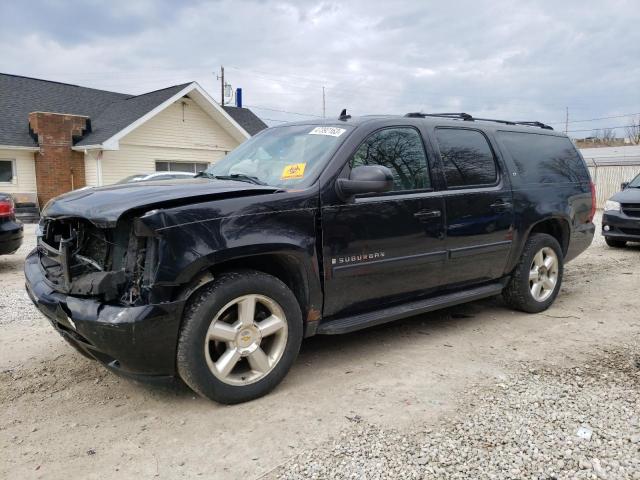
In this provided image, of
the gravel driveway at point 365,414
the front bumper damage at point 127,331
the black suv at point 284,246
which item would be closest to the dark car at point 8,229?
the gravel driveway at point 365,414

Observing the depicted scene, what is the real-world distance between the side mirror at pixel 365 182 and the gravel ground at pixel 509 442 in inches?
58.0

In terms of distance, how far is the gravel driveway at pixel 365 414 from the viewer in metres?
2.67

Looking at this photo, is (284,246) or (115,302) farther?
(284,246)

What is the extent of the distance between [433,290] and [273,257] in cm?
162

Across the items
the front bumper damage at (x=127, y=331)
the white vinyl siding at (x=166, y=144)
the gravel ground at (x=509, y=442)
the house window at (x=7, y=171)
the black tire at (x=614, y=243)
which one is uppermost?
the white vinyl siding at (x=166, y=144)

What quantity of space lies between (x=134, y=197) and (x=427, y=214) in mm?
2243

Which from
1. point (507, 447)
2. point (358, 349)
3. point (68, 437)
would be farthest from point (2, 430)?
point (507, 447)

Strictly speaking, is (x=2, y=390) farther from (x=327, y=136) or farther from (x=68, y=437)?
(x=327, y=136)

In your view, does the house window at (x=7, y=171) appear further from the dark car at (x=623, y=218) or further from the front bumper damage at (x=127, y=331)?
the dark car at (x=623, y=218)

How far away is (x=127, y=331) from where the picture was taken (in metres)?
2.86

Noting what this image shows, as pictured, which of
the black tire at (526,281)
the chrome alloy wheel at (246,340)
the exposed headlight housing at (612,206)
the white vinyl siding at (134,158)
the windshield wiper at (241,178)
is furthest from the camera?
the white vinyl siding at (134,158)

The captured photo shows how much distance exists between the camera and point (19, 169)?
60.6 ft

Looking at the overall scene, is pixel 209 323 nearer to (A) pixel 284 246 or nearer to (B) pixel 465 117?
(A) pixel 284 246

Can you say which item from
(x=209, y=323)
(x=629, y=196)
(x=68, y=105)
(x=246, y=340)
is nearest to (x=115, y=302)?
(x=209, y=323)
